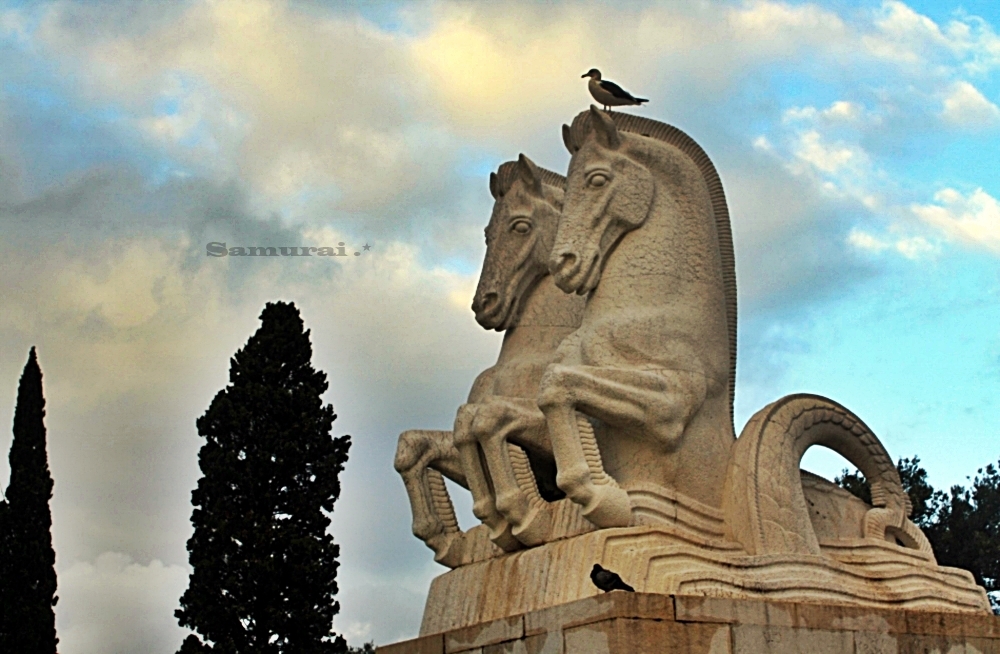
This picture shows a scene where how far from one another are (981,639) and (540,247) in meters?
4.13

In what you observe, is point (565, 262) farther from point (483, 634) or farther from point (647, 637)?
point (647, 637)

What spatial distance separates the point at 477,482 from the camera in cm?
928

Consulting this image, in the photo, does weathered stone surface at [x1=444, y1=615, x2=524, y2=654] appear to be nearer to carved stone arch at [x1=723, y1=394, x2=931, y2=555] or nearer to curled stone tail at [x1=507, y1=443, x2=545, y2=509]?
curled stone tail at [x1=507, y1=443, x2=545, y2=509]

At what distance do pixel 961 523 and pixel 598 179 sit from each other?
1166 cm

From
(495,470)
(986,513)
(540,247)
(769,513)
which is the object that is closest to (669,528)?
(769,513)

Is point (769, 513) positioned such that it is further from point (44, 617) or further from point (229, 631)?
point (44, 617)

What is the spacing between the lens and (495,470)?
909 cm

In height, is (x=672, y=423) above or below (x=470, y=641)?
above

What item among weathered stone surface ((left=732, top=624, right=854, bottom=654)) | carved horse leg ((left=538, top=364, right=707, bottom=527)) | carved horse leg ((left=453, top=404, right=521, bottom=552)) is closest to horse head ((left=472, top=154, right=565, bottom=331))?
carved horse leg ((left=453, top=404, right=521, bottom=552))

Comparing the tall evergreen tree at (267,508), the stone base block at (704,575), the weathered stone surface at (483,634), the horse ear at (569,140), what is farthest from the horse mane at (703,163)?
the tall evergreen tree at (267,508)

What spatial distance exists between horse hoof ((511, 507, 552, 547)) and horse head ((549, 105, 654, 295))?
59.7 inches

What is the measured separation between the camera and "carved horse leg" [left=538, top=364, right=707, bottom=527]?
834 cm

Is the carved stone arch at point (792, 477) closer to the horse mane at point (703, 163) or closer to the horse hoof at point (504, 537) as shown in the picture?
the horse mane at point (703, 163)

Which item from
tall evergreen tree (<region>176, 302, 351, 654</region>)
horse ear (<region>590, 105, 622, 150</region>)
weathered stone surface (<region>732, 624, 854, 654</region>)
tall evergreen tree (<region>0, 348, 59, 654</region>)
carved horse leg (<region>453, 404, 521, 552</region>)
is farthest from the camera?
tall evergreen tree (<region>0, 348, 59, 654</region>)
